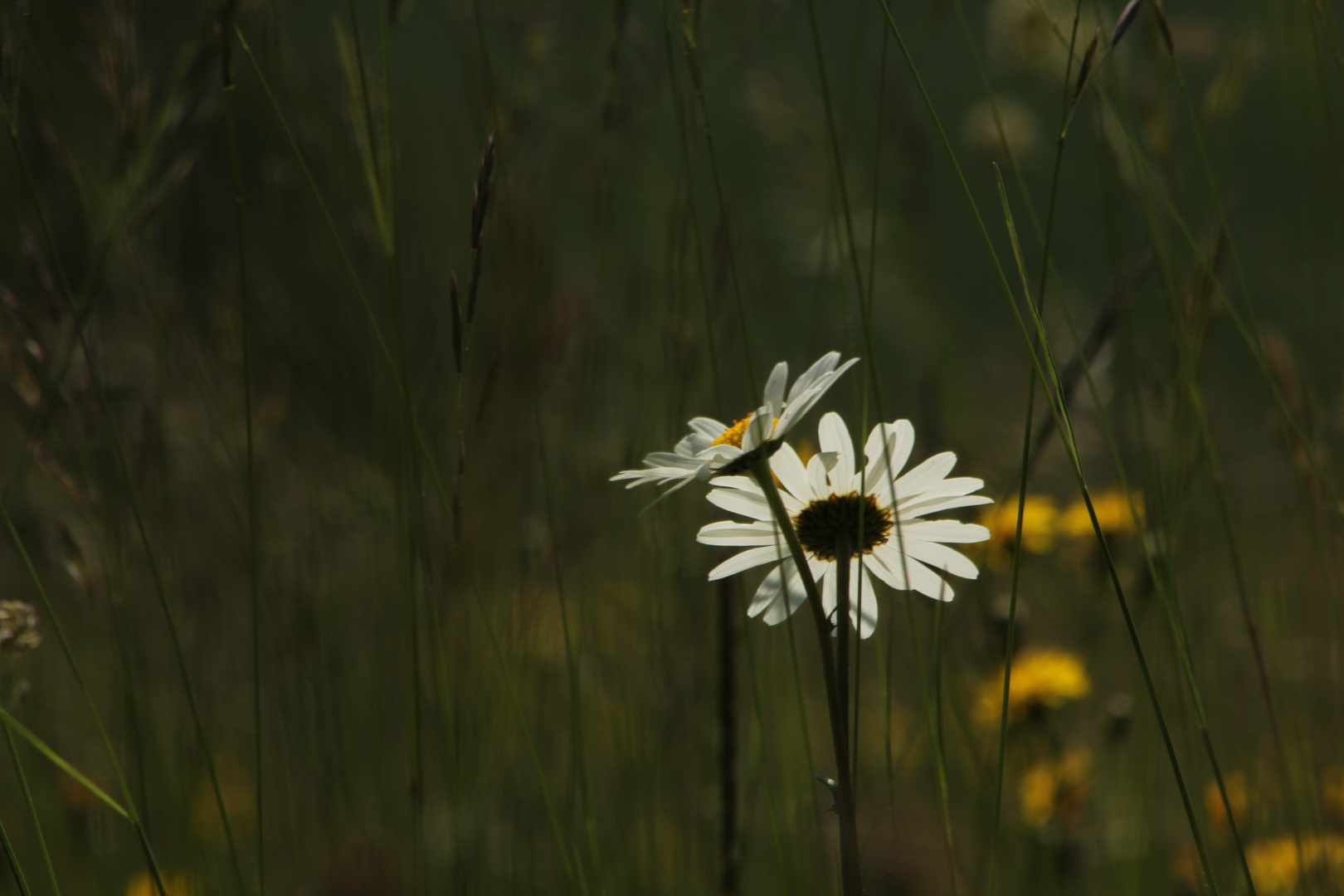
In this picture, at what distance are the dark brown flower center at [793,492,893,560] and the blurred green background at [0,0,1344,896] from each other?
0.07 meters

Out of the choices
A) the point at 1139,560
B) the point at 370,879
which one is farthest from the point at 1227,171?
the point at 370,879

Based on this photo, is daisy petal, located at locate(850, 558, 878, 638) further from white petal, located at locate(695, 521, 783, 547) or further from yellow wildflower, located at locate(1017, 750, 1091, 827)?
Answer: yellow wildflower, located at locate(1017, 750, 1091, 827)

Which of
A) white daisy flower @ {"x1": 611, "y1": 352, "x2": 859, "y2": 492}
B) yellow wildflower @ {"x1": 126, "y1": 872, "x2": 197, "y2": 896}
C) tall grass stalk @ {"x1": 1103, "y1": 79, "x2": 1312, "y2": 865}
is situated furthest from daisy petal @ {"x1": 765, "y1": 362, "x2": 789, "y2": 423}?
yellow wildflower @ {"x1": 126, "y1": 872, "x2": 197, "y2": 896}

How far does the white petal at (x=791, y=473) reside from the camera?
1.66ft

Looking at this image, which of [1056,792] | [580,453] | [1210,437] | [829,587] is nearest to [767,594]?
[829,587]

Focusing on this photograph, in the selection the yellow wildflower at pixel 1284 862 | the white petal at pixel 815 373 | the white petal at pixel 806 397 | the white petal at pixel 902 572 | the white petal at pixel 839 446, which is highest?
the white petal at pixel 815 373

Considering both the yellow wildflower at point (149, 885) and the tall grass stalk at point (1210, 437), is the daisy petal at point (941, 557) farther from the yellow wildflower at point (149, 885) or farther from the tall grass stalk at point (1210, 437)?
the yellow wildflower at point (149, 885)

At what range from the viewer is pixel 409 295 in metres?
1.12

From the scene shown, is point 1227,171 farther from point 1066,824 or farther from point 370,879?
point 370,879

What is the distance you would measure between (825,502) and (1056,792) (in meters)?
0.58

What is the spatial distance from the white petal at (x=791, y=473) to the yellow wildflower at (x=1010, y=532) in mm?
549

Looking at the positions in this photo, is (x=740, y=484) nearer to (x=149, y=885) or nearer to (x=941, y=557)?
(x=941, y=557)

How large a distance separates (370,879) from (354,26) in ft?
2.07

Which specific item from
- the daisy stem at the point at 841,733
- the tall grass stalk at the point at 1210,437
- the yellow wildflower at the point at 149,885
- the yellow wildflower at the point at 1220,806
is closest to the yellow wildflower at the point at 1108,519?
the yellow wildflower at the point at 1220,806
